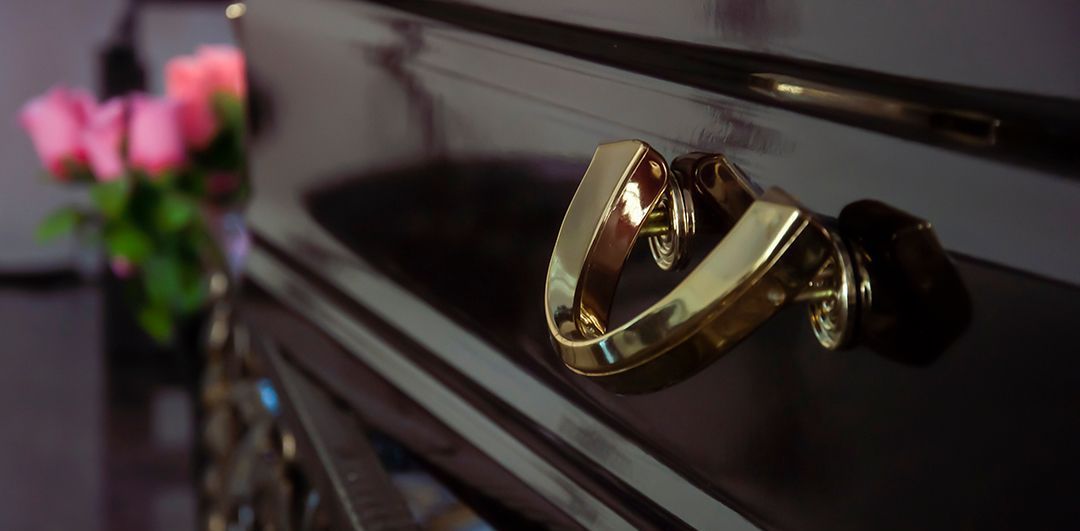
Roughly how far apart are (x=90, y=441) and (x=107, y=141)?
1.59 feet

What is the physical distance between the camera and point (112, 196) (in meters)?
0.89

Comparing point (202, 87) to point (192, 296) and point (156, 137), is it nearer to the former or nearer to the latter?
point (156, 137)

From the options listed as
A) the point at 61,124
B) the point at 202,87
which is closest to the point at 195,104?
the point at 202,87

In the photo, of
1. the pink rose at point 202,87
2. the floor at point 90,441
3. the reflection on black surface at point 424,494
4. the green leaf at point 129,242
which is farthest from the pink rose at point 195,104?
the reflection on black surface at point 424,494

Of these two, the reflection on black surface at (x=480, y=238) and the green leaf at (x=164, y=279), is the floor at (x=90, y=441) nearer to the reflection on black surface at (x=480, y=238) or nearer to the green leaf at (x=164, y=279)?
the green leaf at (x=164, y=279)

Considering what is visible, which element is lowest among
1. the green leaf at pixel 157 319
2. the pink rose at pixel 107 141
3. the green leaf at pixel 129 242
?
the green leaf at pixel 157 319

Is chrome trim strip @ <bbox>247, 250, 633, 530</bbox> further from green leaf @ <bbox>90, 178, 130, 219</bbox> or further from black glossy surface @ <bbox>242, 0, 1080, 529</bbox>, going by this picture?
green leaf @ <bbox>90, 178, 130, 219</bbox>

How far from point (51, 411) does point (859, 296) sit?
135 cm

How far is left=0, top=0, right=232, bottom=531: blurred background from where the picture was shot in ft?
3.55

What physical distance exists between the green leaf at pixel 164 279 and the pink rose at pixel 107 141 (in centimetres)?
9

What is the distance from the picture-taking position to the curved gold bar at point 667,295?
4.8 inches

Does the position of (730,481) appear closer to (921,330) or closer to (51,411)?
(921,330)

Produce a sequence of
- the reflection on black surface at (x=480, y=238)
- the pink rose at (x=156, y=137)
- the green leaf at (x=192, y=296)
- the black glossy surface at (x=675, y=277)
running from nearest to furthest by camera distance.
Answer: the black glossy surface at (x=675, y=277)
the reflection on black surface at (x=480, y=238)
the pink rose at (x=156, y=137)
the green leaf at (x=192, y=296)

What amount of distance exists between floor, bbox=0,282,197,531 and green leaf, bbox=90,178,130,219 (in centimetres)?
26
